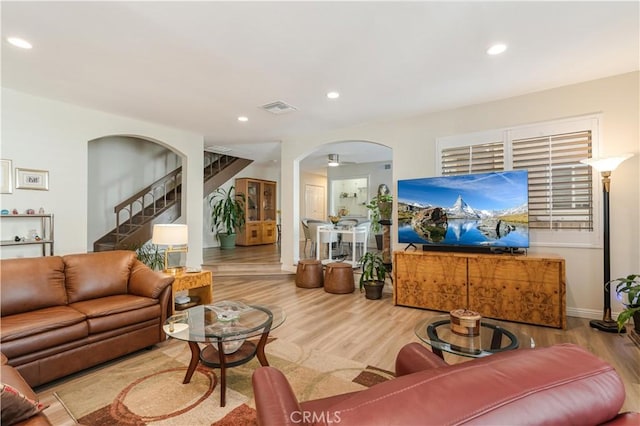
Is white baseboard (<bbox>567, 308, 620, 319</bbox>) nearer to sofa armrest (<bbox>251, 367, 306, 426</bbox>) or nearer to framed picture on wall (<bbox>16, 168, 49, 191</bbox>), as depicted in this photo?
sofa armrest (<bbox>251, 367, 306, 426</bbox>)

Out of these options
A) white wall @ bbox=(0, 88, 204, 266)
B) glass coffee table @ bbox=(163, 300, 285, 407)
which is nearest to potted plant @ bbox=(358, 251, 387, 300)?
glass coffee table @ bbox=(163, 300, 285, 407)

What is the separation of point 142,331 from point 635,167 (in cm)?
524

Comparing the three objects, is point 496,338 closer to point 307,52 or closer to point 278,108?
point 307,52

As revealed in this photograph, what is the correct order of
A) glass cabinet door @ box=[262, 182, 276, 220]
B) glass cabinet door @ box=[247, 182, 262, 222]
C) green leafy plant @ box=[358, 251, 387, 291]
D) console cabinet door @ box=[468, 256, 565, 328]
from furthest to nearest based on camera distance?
glass cabinet door @ box=[262, 182, 276, 220]
glass cabinet door @ box=[247, 182, 262, 222]
green leafy plant @ box=[358, 251, 387, 291]
console cabinet door @ box=[468, 256, 565, 328]

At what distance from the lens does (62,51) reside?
9.02 feet

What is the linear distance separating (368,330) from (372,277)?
141 centimetres

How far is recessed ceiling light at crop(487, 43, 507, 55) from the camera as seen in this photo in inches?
104

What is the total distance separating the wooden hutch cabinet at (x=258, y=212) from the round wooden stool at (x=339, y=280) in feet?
15.6

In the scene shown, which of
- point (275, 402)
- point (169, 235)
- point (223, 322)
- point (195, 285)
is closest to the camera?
point (275, 402)

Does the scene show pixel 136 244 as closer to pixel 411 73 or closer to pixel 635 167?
pixel 411 73

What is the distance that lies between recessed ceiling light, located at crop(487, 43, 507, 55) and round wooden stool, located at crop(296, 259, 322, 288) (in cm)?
378

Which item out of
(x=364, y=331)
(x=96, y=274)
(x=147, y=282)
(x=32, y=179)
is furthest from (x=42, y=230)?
(x=364, y=331)

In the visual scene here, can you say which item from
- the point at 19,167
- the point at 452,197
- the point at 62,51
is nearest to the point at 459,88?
the point at 452,197

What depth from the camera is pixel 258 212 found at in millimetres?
9609
